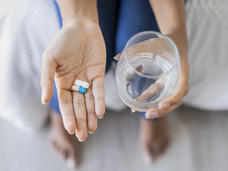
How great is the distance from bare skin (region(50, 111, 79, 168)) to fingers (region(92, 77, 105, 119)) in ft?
1.75

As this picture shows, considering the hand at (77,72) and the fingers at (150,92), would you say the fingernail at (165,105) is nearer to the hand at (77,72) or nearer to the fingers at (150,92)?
the fingers at (150,92)

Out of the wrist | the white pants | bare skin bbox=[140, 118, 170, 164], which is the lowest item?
bare skin bbox=[140, 118, 170, 164]

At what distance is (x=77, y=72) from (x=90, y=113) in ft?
0.42

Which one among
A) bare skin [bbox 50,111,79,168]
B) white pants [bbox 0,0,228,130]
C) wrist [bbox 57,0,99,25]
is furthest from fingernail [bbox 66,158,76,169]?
wrist [bbox 57,0,99,25]

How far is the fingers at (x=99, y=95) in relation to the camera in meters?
0.63

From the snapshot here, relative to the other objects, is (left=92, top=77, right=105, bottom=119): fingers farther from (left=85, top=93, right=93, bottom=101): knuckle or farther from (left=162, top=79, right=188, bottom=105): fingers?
(left=162, top=79, right=188, bottom=105): fingers

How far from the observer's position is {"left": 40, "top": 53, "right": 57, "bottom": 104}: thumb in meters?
0.59

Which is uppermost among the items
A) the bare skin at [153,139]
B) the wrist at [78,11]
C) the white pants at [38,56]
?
the wrist at [78,11]

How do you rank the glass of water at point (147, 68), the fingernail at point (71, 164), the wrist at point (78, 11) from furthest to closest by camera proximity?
1. the fingernail at point (71, 164)
2. the wrist at point (78, 11)
3. the glass of water at point (147, 68)

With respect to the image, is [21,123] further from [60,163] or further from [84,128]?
[84,128]

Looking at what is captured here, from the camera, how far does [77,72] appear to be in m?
0.69

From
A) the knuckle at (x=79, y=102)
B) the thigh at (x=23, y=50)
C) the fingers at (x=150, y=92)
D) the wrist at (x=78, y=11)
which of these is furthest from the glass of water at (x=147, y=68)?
the thigh at (x=23, y=50)

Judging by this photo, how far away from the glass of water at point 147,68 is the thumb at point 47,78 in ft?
0.52

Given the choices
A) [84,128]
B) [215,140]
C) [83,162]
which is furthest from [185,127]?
[84,128]
